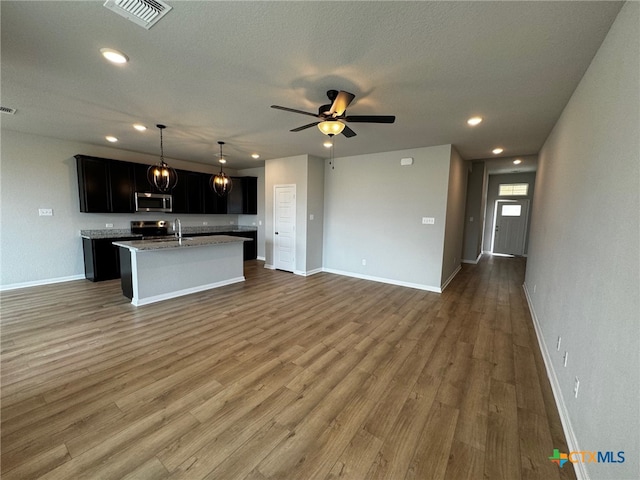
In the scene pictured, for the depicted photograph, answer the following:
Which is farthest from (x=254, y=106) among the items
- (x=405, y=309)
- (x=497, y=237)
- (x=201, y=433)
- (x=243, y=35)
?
(x=497, y=237)

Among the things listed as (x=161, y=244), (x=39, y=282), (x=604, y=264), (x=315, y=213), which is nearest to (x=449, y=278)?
(x=315, y=213)

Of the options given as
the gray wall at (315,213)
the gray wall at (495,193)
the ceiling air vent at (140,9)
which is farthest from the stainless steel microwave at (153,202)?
the gray wall at (495,193)

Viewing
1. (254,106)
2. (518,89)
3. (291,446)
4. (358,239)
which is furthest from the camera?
(358,239)

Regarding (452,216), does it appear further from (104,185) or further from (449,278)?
(104,185)

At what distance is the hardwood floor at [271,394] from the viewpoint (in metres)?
1.52

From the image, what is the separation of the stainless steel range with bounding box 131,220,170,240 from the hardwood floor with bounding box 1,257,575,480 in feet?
7.47

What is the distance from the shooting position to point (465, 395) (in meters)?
2.10

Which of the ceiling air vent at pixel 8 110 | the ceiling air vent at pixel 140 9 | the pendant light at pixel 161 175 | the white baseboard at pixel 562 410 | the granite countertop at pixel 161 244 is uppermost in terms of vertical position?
the ceiling air vent at pixel 8 110

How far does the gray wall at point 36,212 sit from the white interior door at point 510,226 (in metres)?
11.7

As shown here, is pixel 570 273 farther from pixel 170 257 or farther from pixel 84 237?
pixel 84 237

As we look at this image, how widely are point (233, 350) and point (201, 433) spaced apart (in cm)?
102

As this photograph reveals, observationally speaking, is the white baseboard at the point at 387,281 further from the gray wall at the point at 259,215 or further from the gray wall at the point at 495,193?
the gray wall at the point at 495,193

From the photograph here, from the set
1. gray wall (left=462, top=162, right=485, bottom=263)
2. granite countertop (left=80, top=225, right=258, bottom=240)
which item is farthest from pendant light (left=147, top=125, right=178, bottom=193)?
gray wall (left=462, top=162, right=485, bottom=263)

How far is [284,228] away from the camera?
6.21 m
